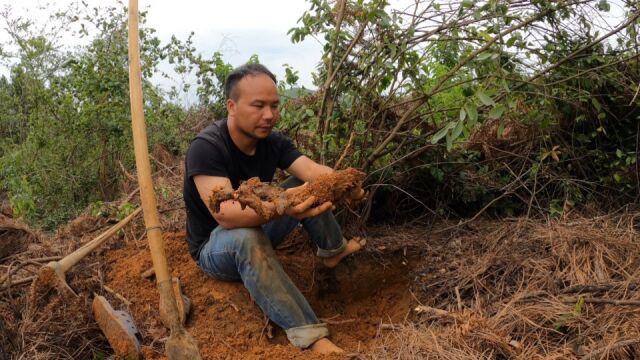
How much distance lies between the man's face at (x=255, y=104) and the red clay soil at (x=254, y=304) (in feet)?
2.77

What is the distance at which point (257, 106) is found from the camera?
2883mm

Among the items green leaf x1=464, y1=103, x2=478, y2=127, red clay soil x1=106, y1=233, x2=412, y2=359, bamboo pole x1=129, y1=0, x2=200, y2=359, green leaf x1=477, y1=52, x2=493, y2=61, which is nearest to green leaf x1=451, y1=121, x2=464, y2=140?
green leaf x1=464, y1=103, x2=478, y2=127

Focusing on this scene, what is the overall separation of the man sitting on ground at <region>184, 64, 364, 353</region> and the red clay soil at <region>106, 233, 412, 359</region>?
0.42ft

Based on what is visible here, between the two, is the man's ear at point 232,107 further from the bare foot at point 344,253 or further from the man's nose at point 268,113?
the bare foot at point 344,253

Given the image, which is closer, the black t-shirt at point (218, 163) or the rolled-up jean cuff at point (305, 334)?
the rolled-up jean cuff at point (305, 334)

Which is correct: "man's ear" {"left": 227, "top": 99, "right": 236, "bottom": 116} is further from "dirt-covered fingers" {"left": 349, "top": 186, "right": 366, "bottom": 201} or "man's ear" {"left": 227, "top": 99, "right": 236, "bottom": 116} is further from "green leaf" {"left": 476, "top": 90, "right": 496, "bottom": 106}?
"green leaf" {"left": 476, "top": 90, "right": 496, "bottom": 106}

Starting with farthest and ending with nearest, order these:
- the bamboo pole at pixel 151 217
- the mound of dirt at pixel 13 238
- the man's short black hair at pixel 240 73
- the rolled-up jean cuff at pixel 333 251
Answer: the mound of dirt at pixel 13 238 → the rolled-up jean cuff at pixel 333 251 → the man's short black hair at pixel 240 73 → the bamboo pole at pixel 151 217

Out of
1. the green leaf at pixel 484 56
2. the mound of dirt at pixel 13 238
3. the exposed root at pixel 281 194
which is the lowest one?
the mound of dirt at pixel 13 238

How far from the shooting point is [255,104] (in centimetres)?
288

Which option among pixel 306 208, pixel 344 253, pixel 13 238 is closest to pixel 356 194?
pixel 306 208

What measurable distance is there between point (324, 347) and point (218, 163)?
1.01m

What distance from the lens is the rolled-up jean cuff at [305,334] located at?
106 inches

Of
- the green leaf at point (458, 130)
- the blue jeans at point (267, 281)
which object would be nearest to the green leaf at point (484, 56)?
the green leaf at point (458, 130)

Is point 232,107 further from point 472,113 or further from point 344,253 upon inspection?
point 472,113
